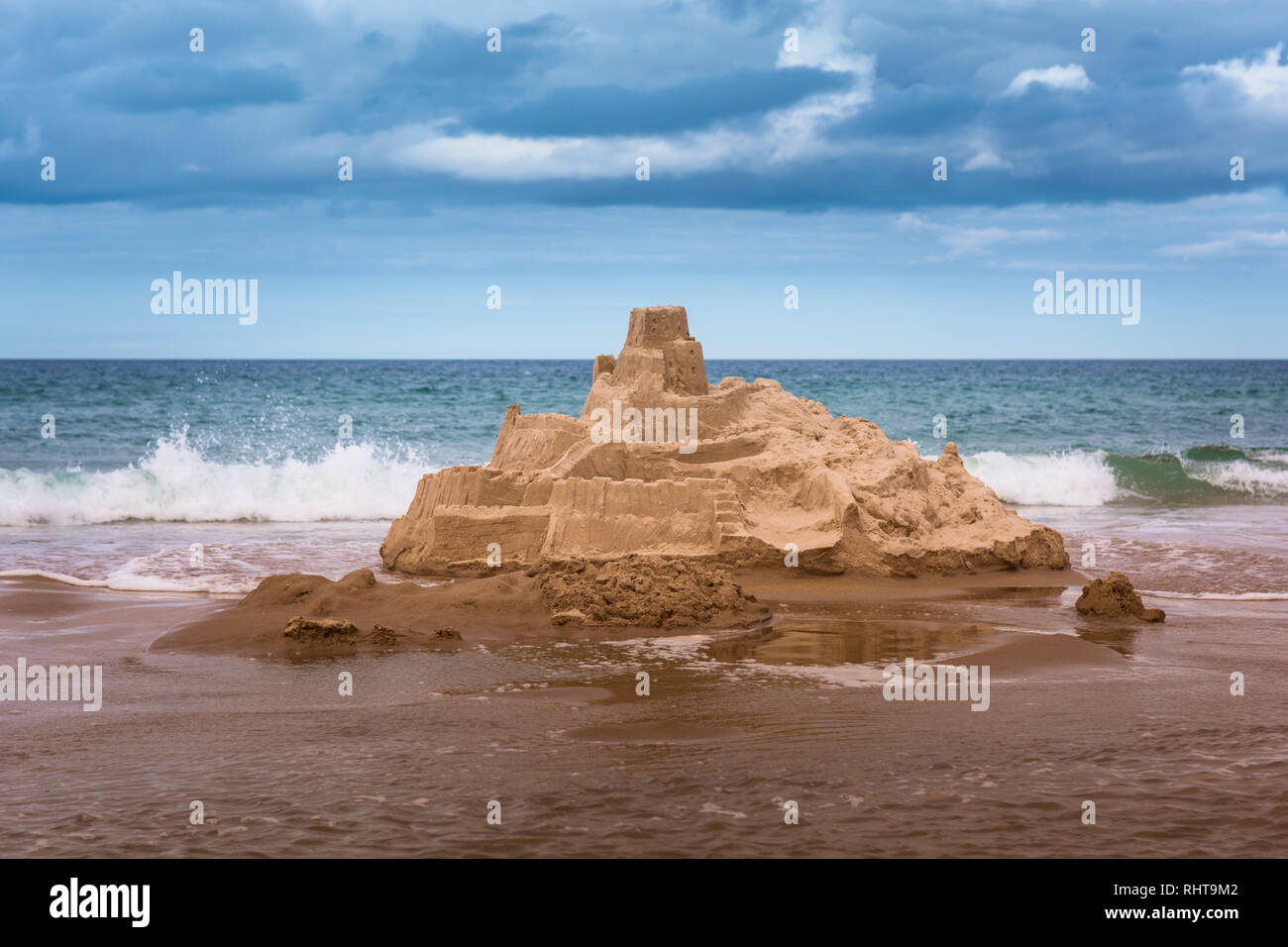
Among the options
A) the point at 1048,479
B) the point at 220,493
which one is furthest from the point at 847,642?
the point at 1048,479

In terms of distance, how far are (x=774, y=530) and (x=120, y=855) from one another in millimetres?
6639

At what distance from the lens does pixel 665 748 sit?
5.30 metres

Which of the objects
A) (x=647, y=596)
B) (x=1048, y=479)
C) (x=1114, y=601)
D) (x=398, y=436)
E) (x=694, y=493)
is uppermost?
(x=398, y=436)

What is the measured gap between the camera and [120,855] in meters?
4.09

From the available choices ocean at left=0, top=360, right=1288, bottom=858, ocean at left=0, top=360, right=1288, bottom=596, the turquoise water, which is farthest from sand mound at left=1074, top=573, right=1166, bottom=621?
the turquoise water

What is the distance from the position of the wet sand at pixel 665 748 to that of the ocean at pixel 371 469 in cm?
325

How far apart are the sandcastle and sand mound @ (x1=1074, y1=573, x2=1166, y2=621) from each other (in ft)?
4.98

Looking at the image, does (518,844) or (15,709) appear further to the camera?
(15,709)

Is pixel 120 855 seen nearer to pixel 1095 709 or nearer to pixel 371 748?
pixel 371 748

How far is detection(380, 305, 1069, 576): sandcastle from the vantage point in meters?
9.77

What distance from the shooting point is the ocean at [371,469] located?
11492 millimetres

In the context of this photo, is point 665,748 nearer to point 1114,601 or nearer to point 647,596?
point 647,596

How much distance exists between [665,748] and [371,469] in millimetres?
11901
